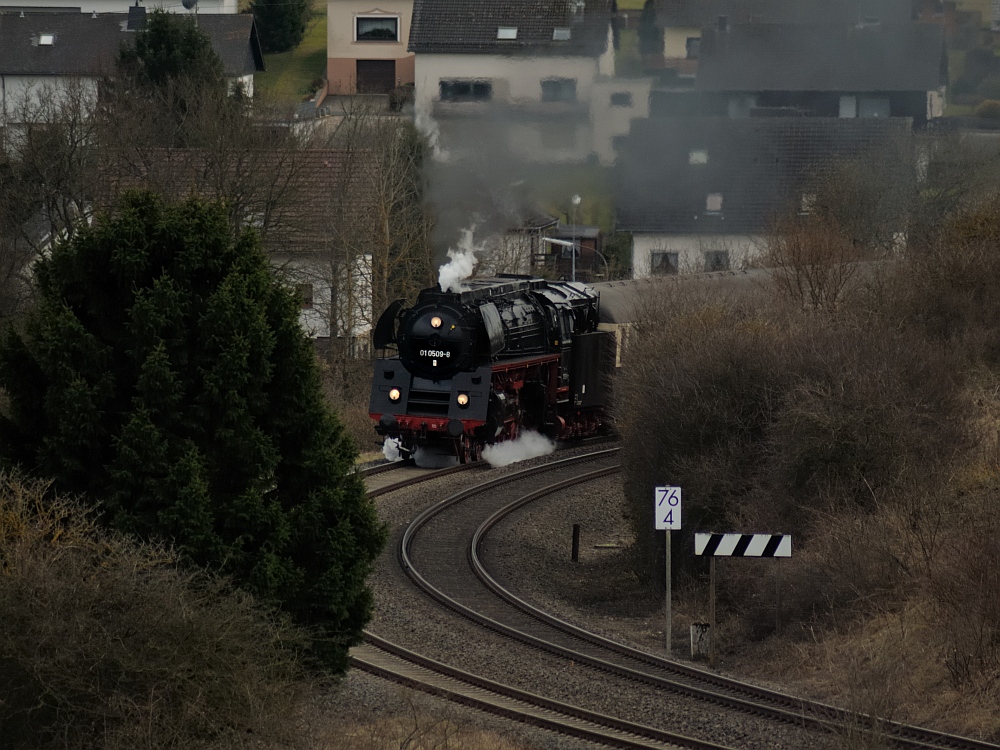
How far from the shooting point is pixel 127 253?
12.6 meters

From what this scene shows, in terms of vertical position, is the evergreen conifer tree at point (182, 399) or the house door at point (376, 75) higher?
the house door at point (376, 75)

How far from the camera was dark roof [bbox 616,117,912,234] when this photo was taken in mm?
39812

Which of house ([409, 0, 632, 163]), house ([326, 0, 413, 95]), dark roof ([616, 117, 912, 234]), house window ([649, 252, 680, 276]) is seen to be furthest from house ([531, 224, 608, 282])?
house ([326, 0, 413, 95])

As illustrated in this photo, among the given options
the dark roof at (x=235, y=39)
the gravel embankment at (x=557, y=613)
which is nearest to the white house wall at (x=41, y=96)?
the dark roof at (x=235, y=39)

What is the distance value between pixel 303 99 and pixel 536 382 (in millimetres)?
40705

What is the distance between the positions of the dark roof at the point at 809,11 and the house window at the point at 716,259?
7.69 metres

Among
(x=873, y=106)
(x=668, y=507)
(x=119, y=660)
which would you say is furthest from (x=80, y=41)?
(x=119, y=660)

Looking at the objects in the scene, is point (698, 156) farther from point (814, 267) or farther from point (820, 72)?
point (814, 267)

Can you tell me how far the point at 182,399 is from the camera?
12.7 m

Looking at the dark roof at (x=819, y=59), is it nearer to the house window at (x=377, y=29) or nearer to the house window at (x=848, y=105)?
the house window at (x=848, y=105)

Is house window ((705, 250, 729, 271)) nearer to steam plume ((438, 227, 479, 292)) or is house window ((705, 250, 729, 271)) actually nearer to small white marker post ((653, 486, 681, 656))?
steam plume ((438, 227, 479, 292))

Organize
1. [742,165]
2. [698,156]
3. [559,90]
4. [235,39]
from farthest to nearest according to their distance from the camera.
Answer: [235,39], [742,165], [698,156], [559,90]

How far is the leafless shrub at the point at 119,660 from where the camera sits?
10.2 metres

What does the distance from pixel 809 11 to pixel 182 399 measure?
34423mm
